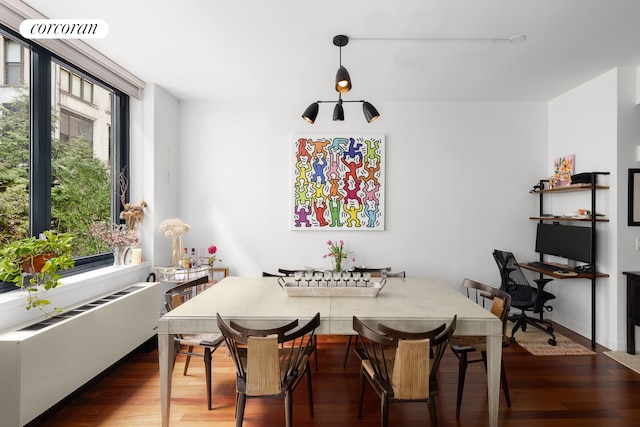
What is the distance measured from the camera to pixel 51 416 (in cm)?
237

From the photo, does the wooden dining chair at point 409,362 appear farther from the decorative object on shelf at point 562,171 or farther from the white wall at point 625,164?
the decorative object on shelf at point 562,171

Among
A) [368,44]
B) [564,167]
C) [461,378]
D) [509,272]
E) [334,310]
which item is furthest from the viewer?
[564,167]

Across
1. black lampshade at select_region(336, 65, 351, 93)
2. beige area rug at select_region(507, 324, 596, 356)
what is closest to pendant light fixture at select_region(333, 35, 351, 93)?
black lampshade at select_region(336, 65, 351, 93)

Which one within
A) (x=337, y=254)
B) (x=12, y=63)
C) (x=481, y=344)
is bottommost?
(x=481, y=344)

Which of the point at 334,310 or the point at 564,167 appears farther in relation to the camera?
the point at 564,167

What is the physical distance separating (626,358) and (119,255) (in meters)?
5.11

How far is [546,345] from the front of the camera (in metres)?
3.61

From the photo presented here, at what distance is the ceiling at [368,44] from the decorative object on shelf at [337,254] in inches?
73.6

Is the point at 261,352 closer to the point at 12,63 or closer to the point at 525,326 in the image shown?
the point at 12,63

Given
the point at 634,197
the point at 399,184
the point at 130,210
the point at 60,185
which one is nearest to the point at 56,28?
the point at 60,185

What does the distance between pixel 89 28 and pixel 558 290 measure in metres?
5.47

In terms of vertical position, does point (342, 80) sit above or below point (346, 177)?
above

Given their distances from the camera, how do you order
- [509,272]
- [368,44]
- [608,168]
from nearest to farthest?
[368,44], [608,168], [509,272]

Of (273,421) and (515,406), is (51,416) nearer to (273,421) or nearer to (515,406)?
(273,421)
